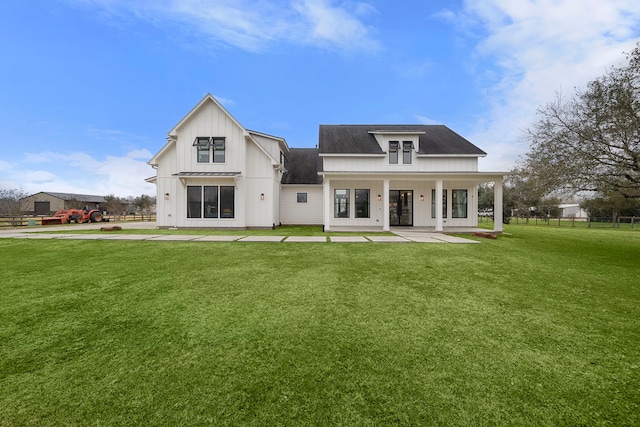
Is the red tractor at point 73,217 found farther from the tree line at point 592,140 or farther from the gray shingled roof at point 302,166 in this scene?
the tree line at point 592,140

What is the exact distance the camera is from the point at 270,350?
2.44 metres

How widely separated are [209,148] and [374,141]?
32.4ft

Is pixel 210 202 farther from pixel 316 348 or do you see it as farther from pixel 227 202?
pixel 316 348

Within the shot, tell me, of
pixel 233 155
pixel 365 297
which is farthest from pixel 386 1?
pixel 365 297

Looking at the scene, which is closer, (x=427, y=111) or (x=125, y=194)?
(x=427, y=111)

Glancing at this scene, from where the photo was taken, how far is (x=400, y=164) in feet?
51.1

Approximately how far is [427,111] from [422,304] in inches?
1214

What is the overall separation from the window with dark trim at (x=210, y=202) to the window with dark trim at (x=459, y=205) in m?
13.2

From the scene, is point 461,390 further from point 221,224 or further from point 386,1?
point 386,1

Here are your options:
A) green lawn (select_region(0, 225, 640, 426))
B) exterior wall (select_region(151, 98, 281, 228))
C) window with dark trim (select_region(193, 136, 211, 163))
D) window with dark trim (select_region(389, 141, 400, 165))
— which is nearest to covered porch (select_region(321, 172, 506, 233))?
window with dark trim (select_region(389, 141, 400, 165))

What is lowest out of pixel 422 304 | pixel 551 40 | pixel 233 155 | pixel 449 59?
pixel 422 304

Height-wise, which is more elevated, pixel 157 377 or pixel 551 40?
pixel 551 40

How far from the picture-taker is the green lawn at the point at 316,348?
1.73 meters

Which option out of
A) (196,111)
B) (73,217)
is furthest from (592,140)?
(73,217)
